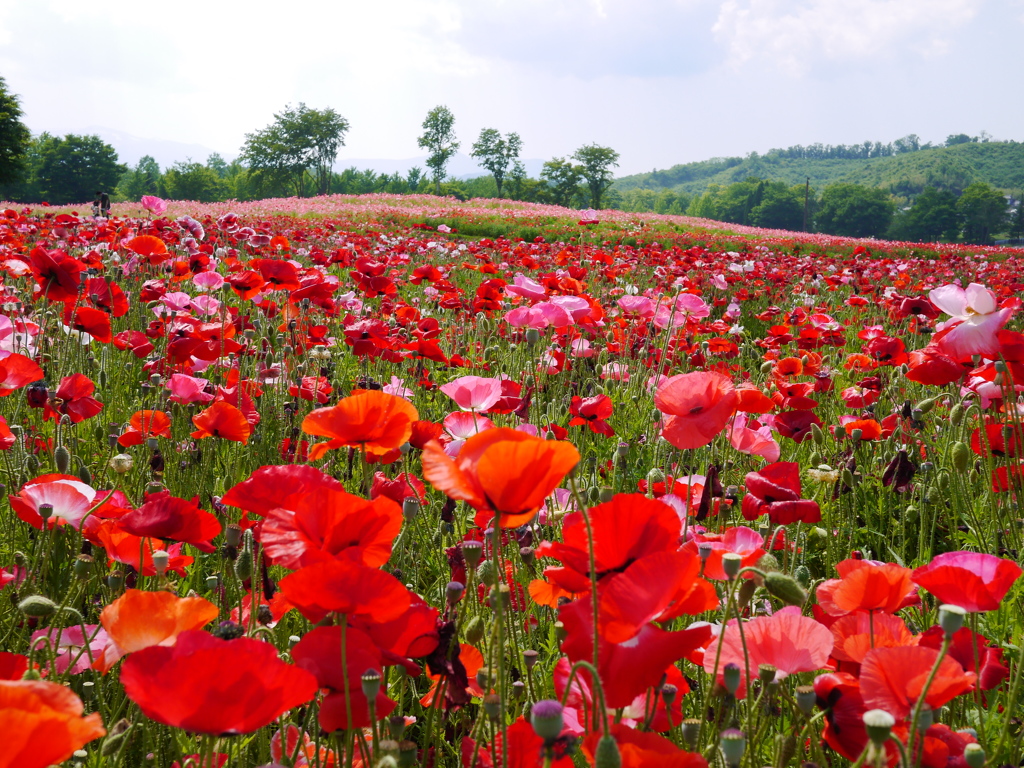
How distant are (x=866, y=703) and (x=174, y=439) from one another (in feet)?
8.29

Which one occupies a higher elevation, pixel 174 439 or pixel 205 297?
pixel 205 297

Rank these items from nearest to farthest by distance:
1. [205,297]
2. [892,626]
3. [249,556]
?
[892,626] → [249,556] → [205,297]

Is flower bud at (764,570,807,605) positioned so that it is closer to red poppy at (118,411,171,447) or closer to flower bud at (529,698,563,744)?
flower bud at (529,698,563,744)

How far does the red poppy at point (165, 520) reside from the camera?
1134mm

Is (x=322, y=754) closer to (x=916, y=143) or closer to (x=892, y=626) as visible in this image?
(x=892, y=626)

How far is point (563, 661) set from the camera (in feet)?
3.20

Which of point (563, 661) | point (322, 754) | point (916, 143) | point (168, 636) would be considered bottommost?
point (322, 754)

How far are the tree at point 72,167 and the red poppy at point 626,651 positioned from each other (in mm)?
Result: 71798

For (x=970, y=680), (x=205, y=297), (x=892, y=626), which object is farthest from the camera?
(x=205, y=297)

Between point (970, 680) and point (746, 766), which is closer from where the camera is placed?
point (970, 680)

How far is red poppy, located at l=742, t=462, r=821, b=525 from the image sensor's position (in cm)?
135

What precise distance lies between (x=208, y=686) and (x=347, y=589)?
160 millimetres

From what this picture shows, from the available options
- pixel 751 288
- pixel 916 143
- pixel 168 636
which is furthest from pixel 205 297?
pixel 916 143

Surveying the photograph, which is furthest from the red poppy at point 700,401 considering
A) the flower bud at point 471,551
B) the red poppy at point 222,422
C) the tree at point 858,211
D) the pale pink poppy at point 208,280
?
the tree at point 858,211
